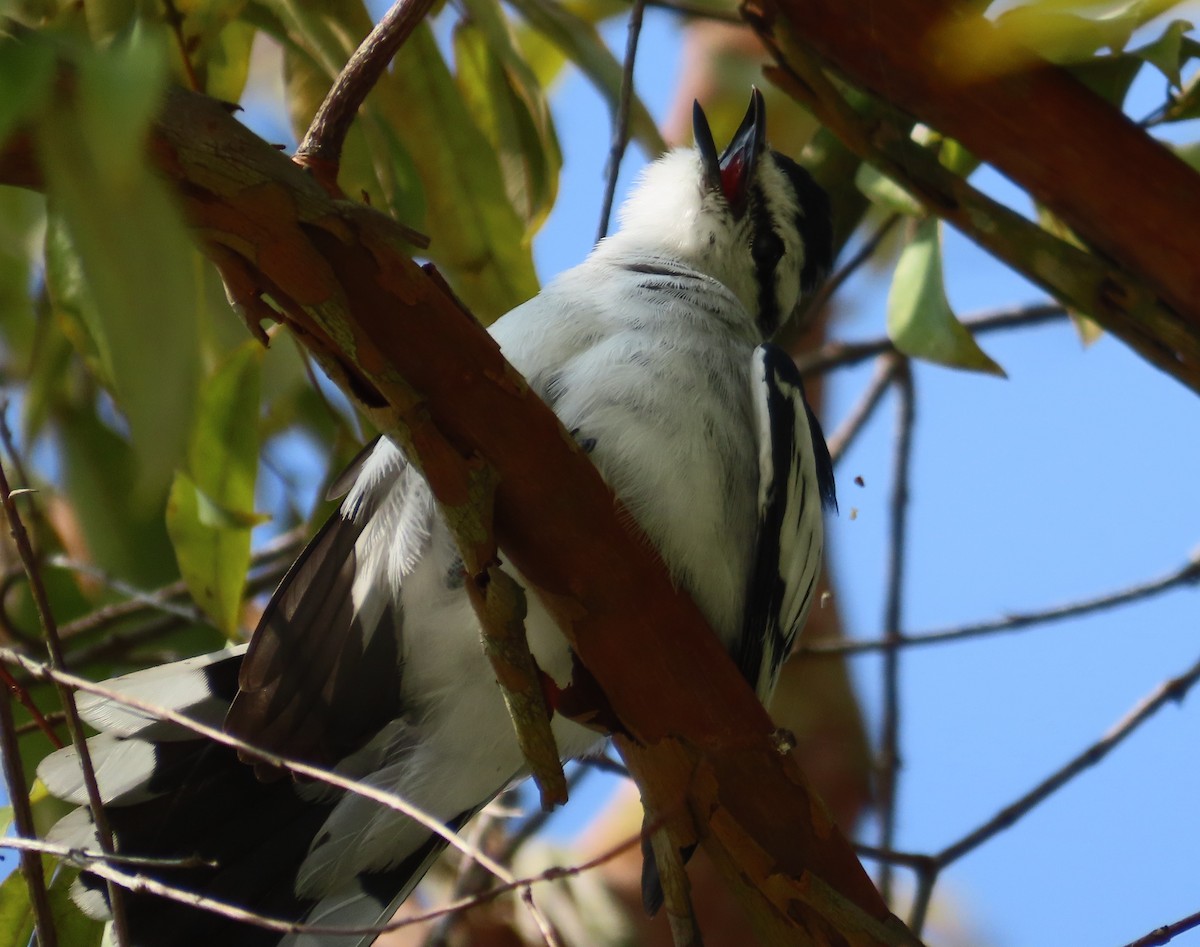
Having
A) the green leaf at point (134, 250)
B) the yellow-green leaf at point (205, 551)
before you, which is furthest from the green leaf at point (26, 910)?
the green leaf at point (134, 250)

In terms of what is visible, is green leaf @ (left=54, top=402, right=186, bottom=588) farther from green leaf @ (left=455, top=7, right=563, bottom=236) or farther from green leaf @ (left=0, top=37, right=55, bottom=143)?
green leaf @ (left=0, top=37, right=55, bottom=143)

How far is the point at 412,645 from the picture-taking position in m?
2.01

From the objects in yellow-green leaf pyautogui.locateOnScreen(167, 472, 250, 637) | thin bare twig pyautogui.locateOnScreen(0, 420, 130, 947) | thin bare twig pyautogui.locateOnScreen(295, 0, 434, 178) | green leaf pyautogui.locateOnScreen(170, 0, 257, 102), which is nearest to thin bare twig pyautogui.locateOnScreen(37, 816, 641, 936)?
thin bare twig pyautogui.locateOnScreen(0, 420, 130, 947)

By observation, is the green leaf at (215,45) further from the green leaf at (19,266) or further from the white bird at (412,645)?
the white bird at (412,645)

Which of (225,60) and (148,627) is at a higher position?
(225,60)

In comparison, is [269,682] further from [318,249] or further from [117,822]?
[318,249]

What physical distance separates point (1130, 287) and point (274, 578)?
72.2 inches

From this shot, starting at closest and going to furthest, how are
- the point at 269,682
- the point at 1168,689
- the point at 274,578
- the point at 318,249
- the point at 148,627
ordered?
1. the point at 318,249
2. the point at 269,682
3. the point at 1168,689
4. the point at 148,627
5. the point at 274,578

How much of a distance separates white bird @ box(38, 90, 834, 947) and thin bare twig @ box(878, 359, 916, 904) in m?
0.81

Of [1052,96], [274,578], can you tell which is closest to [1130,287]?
[1052,96]

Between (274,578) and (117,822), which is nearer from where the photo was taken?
(117,822)

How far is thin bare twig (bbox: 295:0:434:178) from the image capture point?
1.46 meters

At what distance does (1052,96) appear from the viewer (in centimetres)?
209

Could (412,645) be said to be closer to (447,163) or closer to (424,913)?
(424,913)
